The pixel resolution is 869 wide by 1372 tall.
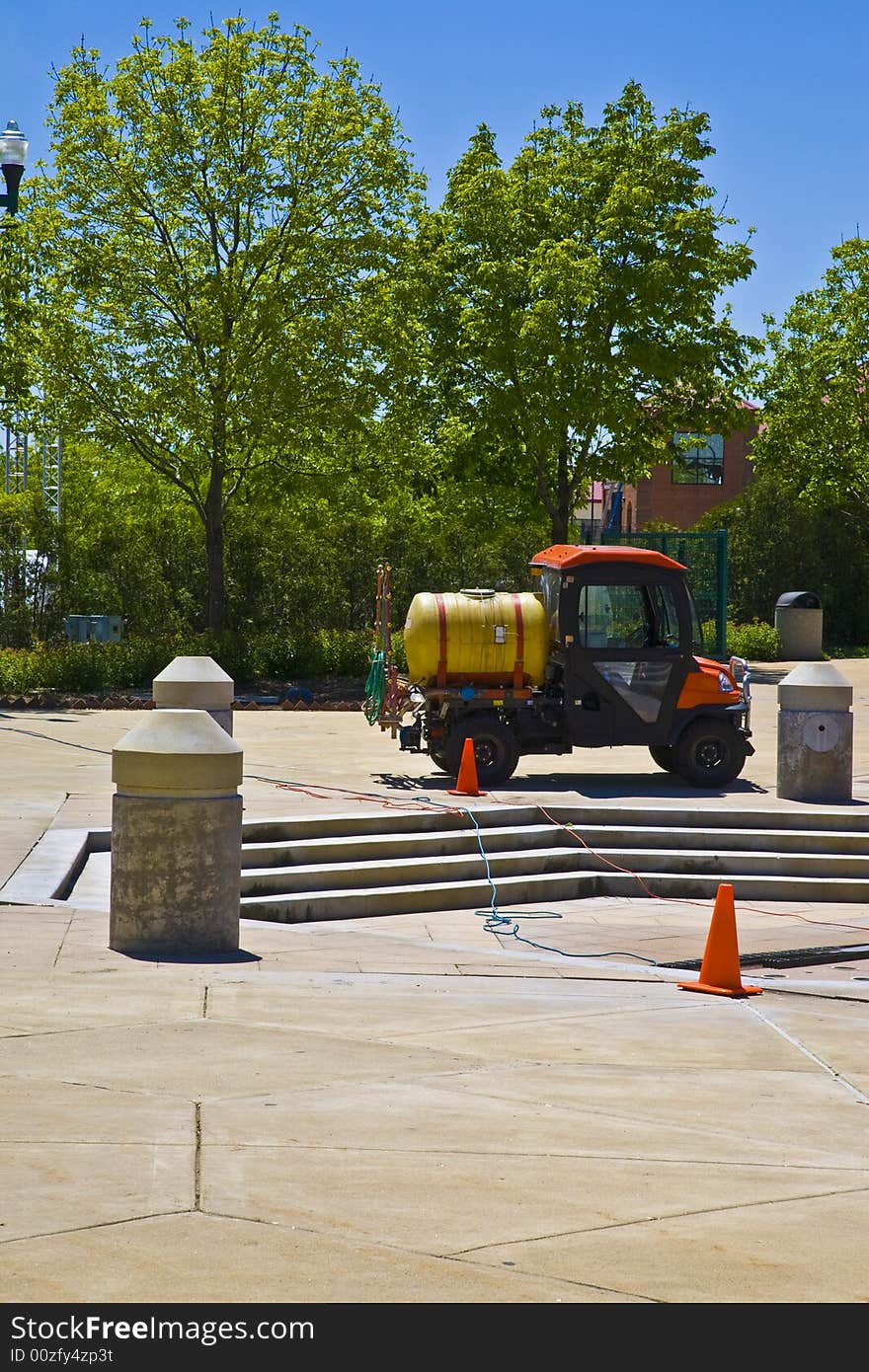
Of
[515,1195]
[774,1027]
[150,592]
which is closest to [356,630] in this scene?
[150,592]

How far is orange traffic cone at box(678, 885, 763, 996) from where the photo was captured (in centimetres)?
849

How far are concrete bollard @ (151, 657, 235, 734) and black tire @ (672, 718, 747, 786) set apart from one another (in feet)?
16.1

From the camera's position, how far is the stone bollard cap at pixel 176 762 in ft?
26.7

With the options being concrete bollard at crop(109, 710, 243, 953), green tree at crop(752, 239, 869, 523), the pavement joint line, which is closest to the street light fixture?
concrete bollard at crop(109, 710, 243, 953)

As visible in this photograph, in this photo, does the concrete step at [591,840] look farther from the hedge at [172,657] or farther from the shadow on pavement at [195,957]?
the hedge at [172,657]

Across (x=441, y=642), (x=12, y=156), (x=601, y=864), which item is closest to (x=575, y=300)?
(x=12, y=156)

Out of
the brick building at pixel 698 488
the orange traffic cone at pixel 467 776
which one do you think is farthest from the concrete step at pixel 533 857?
the brick building at pixel 698 488

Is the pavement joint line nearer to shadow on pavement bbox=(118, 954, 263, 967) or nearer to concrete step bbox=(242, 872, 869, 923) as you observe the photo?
shadow on pavement bbox=(118, 954, 263, 967)

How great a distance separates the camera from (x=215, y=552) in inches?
1083

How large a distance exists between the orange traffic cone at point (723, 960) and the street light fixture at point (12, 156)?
14652 millimetres

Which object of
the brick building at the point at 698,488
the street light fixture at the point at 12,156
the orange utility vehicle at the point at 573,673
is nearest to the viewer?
the orange utility vehicle at the point at 573,673

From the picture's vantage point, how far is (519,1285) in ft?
13.2

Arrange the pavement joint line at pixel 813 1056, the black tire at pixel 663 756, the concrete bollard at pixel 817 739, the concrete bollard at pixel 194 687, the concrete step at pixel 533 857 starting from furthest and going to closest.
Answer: the black tire at pixel 663 756 → the concrete bollard at pixel 817 739 → the concrete bollard at pixel 194 687 → the concrete step at pixel 533 857 → the pavement joint line at pixel 813 1056

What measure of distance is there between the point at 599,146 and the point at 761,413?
36.3 feet
